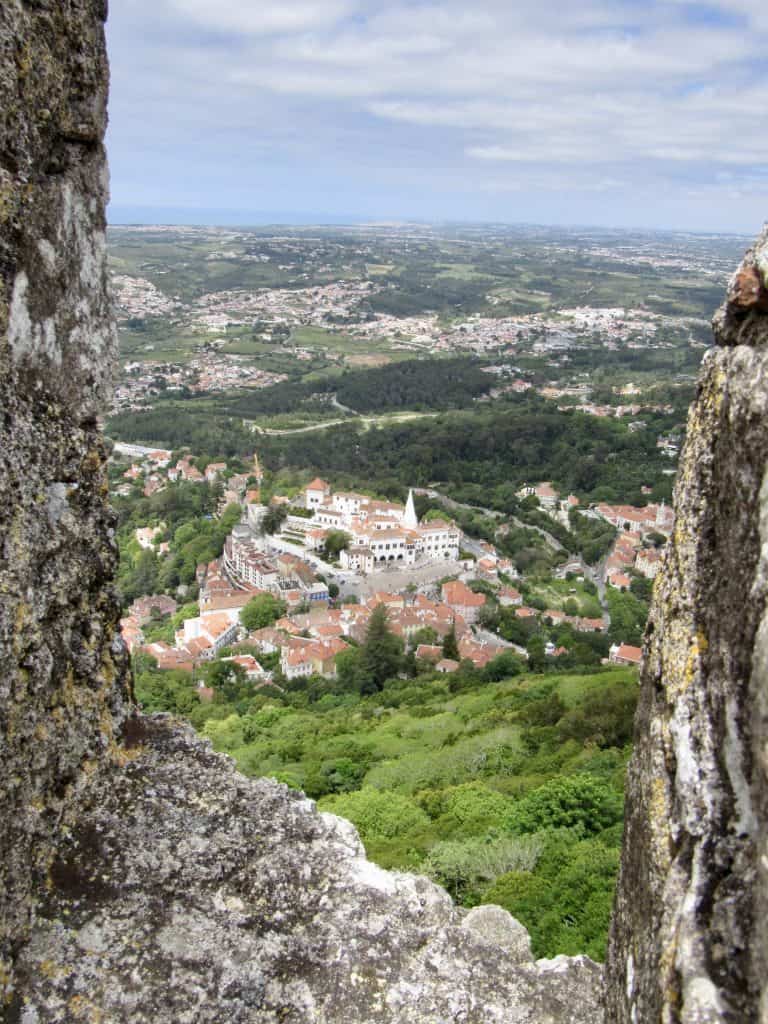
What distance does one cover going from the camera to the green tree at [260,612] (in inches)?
1786

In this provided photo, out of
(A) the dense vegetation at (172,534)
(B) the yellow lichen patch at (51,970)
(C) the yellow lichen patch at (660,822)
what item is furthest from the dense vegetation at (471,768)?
(A) the dense vegetation at (172,534)

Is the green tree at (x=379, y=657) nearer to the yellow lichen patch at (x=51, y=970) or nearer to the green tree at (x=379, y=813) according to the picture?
the green tree at (x=379, y=813)

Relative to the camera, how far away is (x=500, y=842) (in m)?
12.4

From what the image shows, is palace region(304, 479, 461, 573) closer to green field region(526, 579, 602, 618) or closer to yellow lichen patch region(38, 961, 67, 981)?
green field region(526, 579, 602, 618)

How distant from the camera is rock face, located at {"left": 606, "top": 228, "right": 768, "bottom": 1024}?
87.4 inches

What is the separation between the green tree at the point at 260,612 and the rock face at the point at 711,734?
42.9 meters

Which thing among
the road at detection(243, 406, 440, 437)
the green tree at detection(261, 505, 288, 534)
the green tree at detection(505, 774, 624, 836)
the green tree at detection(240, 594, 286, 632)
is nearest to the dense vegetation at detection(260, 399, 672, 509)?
the road at detection(243, 406, 440, 437)

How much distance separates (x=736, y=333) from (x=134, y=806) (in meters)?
4.49

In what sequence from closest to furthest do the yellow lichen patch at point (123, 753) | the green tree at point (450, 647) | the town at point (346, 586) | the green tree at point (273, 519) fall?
the yellow lichen patch at point (123, 753), the green tree at point (450, 647), the town at point (346, 586), the green tree at point (273, 519)

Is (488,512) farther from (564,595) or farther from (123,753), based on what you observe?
(123,753)

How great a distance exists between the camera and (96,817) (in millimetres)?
4887

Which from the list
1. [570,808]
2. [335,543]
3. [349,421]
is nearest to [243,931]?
[570,808]

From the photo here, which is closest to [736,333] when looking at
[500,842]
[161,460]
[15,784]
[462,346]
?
[15,784]

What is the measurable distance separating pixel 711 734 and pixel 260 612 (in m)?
44.2
